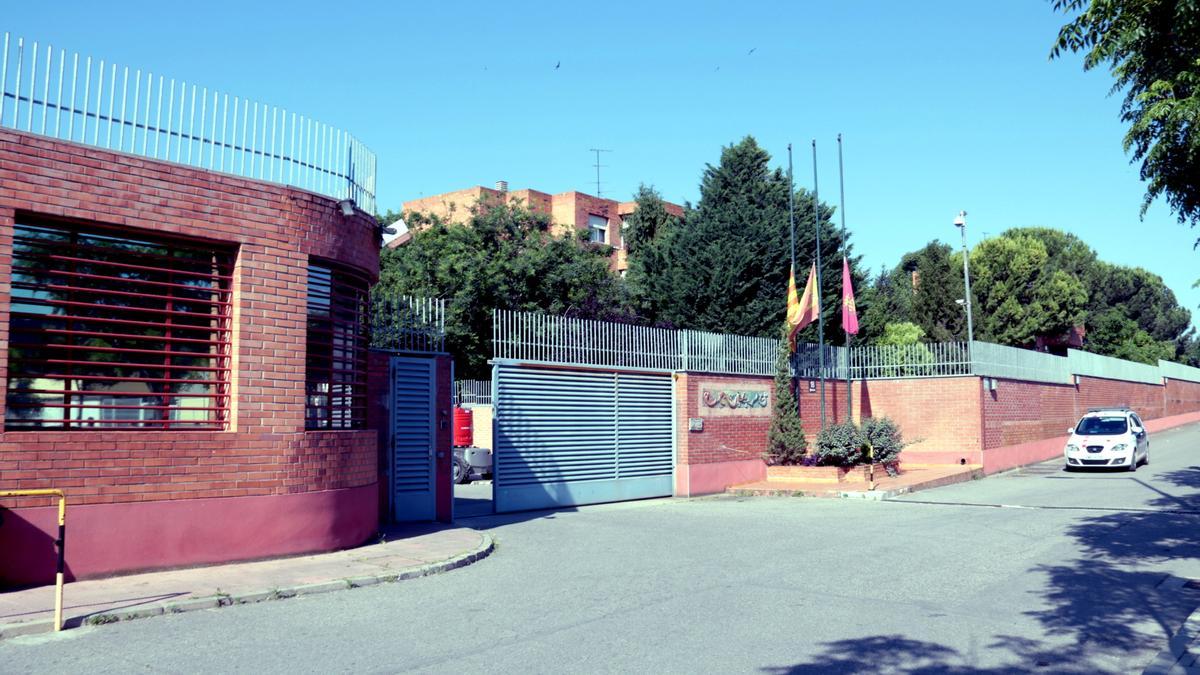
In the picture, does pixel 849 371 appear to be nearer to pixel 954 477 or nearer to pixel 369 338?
pixel 954 477

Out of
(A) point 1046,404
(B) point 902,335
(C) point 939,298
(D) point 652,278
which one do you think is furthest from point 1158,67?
(C) point 939,298

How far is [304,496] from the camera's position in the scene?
1120 cm

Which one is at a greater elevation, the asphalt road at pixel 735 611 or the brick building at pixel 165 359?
the brick building at pixel 165 359

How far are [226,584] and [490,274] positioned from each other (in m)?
28.1

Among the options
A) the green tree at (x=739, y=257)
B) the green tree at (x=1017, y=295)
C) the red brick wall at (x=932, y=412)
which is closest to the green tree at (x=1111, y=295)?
the green tree at (x=1017, y=295)

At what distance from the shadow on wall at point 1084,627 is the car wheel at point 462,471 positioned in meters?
17.1

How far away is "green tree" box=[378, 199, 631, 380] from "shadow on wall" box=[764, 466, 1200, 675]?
84.9 feet

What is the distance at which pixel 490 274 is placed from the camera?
1453 inches

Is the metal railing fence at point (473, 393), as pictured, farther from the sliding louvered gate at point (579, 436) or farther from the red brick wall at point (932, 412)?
the sliding louvered gate at point (579, 436)

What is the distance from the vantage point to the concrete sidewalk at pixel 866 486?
65.2ft

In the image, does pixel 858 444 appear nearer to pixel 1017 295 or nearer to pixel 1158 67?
pixel 1158 67

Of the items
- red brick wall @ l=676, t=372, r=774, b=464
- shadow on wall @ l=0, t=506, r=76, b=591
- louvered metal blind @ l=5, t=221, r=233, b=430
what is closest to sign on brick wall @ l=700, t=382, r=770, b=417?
red brick wall @ l=676, t=372, r=774, b=464

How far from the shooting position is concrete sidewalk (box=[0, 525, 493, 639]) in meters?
7.95

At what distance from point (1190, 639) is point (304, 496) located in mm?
8958
